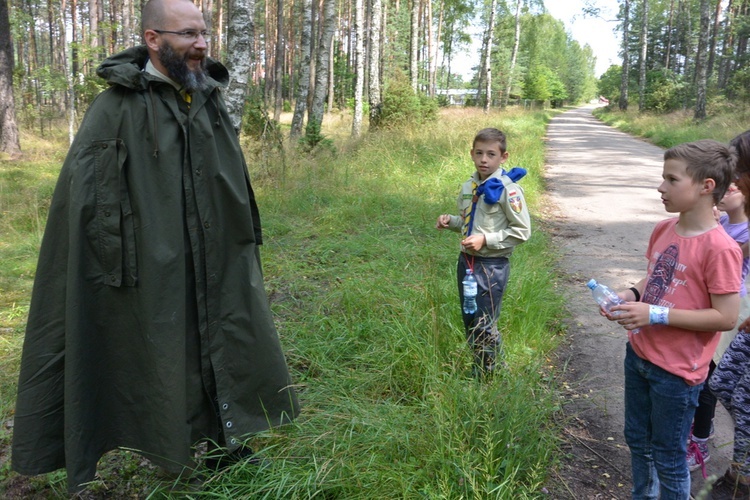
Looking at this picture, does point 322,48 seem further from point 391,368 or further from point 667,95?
point 667,95

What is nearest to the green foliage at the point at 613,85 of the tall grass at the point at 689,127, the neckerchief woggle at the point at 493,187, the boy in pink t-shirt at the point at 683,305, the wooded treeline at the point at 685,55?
the wooded treeline at the point at 685,55

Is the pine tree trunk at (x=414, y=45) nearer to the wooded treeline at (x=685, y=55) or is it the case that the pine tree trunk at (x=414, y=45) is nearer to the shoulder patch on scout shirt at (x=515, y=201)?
the wooded treeline at (x=685, y=55)

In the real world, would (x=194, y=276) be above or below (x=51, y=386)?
above

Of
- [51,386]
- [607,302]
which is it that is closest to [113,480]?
[51,386]

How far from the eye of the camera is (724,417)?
136 inches

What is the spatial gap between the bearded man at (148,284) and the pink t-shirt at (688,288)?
67.0 inches

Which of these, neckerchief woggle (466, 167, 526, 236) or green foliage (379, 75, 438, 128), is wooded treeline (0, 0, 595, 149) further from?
neckerchief woggle (466, 167, 526, 236)

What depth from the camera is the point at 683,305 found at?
2148mm

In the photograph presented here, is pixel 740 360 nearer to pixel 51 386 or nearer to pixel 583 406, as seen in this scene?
pixel 583 406

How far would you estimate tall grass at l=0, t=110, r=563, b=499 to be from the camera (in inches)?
92.5

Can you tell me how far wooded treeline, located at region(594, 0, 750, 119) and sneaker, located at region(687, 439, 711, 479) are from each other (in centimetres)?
2363

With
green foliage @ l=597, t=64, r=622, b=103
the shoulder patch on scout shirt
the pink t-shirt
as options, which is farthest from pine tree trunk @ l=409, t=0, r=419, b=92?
green foliage @ l=597, t=64, r=622, b=103

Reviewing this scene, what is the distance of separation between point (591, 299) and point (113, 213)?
450 cm

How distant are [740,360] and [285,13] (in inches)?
1537
